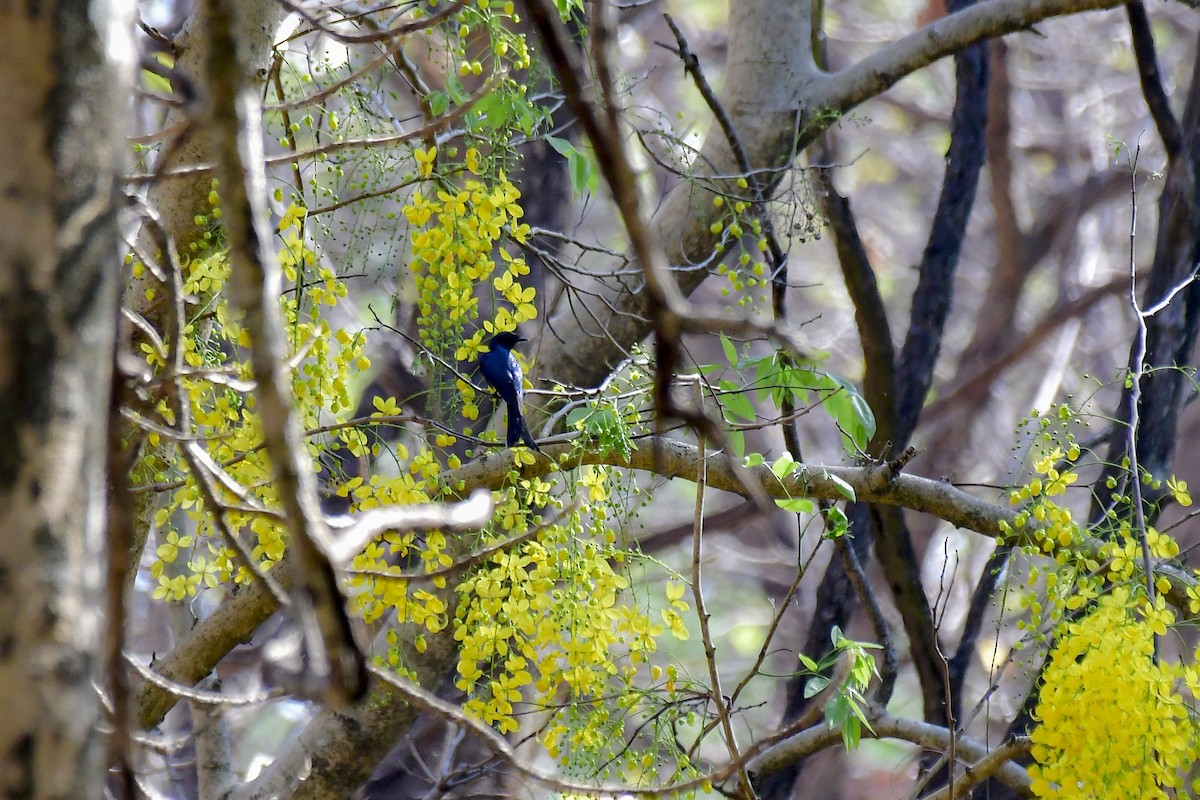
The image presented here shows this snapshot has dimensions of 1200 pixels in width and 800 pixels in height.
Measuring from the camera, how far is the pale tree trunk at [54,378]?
0.71m

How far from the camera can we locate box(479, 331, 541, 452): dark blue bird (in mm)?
2619

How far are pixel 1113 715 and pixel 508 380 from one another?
1444mm

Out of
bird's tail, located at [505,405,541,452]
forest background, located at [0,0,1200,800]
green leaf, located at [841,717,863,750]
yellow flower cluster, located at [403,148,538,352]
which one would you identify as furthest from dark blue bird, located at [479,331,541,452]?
green leaf, located at [841,717,863,750]

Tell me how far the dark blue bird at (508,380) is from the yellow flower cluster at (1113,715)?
1.17 metres

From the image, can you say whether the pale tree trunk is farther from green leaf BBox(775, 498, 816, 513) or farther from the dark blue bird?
the dark blue bird

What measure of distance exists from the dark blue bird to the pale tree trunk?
1.79 metres

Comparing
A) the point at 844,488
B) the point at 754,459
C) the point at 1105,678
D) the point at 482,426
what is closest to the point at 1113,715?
the point at 1105,678

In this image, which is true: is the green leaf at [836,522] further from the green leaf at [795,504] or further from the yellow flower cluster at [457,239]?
the yellow flower cluster at [457,239]

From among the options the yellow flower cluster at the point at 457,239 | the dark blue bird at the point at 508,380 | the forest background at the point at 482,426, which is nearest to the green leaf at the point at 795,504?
the forest background at the point at 482,426

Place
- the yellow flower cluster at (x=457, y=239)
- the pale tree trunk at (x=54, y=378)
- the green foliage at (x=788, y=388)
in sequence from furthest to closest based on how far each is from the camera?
the green foliage at (x=788, y=388) < the yellow flower cluster at (x=457, y=239) < the pale tree trunk at (x=54, y=378)

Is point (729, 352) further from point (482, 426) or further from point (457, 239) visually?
point (482, 426)

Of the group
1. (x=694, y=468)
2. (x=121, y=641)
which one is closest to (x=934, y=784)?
(x=694, y=468)

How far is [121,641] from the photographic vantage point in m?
0.97

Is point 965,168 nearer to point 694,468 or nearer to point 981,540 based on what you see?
point 694,468
